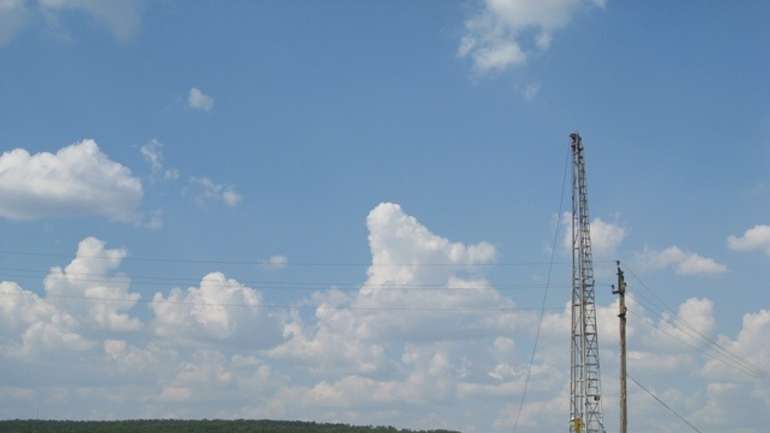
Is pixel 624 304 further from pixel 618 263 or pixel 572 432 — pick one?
pixel 572 432

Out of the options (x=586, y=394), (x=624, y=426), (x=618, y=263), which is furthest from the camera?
(x=586, y=394)

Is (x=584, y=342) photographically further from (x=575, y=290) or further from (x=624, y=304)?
(x=624, y=304)

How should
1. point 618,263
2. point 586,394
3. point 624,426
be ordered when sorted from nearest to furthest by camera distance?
point 624,426, point 618,263, point 586,394

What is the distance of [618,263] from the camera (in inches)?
2438

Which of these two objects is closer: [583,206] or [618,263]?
[618,263]

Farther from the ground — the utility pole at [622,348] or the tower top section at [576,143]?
the tower top section at [576,143]

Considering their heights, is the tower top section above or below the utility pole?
above

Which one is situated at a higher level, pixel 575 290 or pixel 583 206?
pixel 583 206

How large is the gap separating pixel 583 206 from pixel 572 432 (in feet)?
63.0

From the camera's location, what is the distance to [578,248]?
77750 mm

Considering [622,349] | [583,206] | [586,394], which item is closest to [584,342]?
[586,394]

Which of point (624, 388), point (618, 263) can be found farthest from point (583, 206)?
point (624, 388)

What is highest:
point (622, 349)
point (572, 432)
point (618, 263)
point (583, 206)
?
point (583, 206)

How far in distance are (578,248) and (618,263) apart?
15832 millimetres
